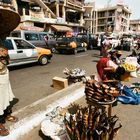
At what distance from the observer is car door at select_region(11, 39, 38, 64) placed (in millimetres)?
10898

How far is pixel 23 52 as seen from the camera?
443 inches

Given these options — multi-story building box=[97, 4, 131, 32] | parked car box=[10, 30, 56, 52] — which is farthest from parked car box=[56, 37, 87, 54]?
multi-story building box=[97, 4, 131, 32]

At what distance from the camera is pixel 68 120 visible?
11.9 feet

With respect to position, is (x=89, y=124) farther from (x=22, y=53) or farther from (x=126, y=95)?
(x=22, y=53)

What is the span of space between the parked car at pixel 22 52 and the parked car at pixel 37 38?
4.67m

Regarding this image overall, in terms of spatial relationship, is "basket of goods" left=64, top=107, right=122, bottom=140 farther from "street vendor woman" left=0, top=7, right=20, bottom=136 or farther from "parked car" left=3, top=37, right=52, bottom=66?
"parked car" left=3, top=37, right=52, bottom=66

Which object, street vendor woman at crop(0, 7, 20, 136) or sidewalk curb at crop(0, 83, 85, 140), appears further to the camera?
sidewalk curb at crop(0, 83, 85, 140)

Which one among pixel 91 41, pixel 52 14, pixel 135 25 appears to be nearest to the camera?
pixel 91 41

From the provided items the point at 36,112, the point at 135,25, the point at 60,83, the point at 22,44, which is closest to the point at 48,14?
the point at 22,44

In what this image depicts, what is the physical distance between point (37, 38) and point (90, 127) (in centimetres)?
1512

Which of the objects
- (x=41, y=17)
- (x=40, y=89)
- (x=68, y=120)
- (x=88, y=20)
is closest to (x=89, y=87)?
(x=68, y=120)

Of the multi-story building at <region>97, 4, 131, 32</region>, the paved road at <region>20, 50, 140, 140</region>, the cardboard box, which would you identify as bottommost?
the paved road at <region>20, 50, 140, 140</region>

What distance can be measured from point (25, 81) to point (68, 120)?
5.50 metres

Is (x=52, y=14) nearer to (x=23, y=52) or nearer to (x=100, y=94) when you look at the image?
(x=23, y=52)
